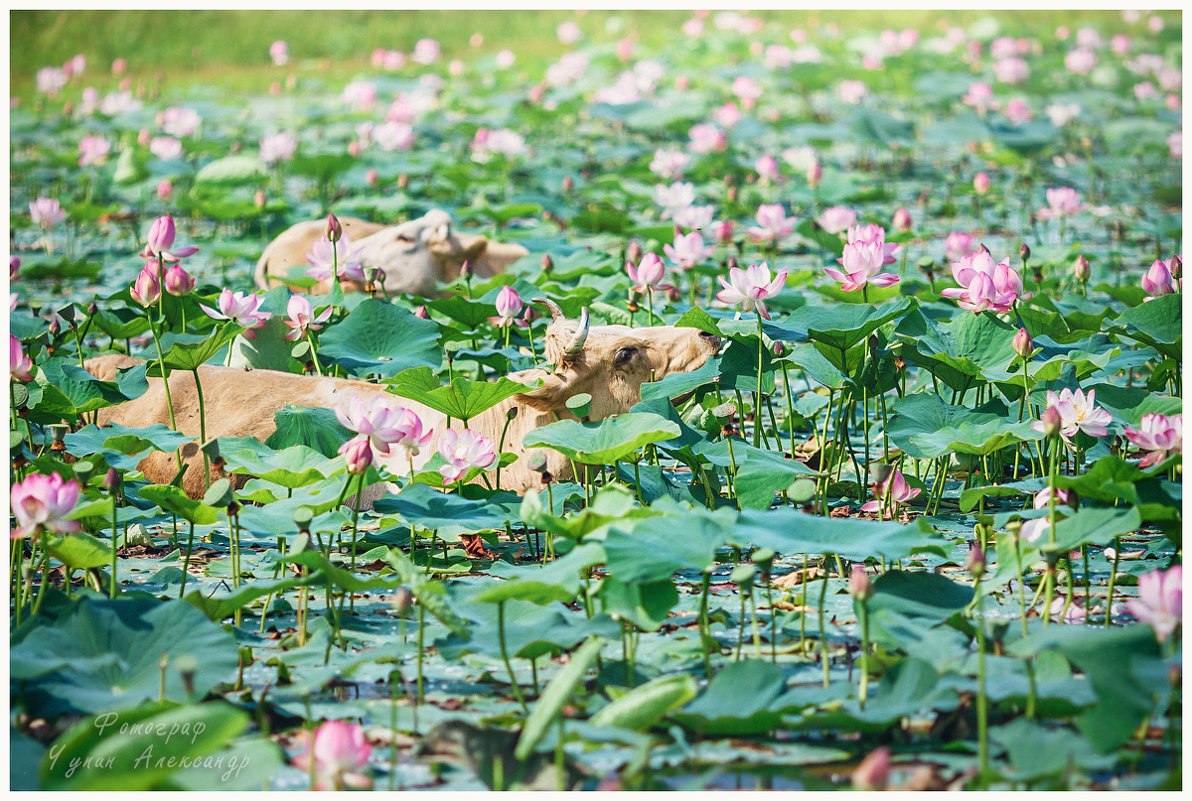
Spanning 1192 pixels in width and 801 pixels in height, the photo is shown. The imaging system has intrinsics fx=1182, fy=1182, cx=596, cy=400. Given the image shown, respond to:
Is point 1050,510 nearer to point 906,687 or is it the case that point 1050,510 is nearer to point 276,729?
point 906,687

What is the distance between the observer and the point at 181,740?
1500 millimetres

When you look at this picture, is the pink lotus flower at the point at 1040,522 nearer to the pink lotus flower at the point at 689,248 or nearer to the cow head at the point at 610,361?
the cow head at the point at 610,361

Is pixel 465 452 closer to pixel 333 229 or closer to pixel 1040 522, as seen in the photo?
pixel 1040 522

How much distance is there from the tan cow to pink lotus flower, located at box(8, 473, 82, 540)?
8.12 feet

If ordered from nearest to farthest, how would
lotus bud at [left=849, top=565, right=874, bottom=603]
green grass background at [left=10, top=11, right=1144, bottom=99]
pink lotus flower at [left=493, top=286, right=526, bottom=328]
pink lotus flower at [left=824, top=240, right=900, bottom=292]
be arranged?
1. lotus bud at [left=849, top=565, right=874, bottom=603]
2. pink lotus flower at [left=824, top=240, right=900, bottom=292]
3. pink lotus flower at [left=493, top=286, right=526, bottom=328]
4. green grass background at [left=10, top=11, right=1144, bottom=99]

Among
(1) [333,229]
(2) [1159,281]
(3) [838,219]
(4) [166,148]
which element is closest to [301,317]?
(1) [333,229]

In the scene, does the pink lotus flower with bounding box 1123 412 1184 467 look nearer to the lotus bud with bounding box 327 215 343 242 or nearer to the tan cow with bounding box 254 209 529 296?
the lotus bud with bounding box 327 215 343 242

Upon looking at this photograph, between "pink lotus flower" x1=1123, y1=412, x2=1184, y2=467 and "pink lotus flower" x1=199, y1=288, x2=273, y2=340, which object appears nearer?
"pink lotus flower" x1=1123, y1=412, x2=1184, y2=467

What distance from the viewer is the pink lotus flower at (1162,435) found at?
210 centimetres

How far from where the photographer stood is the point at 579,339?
2740 millimetres

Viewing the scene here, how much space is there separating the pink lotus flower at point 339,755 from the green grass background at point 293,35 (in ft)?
31.8

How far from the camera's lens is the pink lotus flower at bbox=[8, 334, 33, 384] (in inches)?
100

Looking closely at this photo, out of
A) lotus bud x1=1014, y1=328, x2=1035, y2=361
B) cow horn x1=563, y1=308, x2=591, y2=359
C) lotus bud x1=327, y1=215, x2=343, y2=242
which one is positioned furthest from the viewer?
lotus bud x1=327, y1=215, x2=343, y2=242

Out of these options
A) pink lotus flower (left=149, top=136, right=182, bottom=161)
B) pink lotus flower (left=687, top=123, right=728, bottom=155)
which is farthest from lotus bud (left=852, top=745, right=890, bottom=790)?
pink lotus flower (left=149, top=136, right=182, bottom=161)
